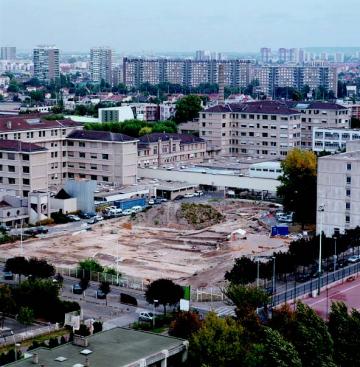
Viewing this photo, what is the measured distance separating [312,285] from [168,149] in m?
15.5

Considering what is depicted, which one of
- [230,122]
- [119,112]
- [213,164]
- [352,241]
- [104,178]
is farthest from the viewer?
[119,112]

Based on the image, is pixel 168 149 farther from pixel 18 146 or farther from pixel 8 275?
pixel 8 275

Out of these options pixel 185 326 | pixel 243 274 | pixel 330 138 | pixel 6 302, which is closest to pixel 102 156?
pixel 330 138

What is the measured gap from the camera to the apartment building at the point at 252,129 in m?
32.4

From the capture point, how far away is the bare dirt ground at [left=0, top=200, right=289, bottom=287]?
55.5ft

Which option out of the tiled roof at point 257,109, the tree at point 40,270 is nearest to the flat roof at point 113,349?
the tree at point 40,270

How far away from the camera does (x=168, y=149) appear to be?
29.9 metres

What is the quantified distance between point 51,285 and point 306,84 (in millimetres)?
58969

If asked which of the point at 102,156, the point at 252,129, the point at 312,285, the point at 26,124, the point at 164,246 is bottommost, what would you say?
the point at 164,246

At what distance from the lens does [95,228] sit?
68.9ft

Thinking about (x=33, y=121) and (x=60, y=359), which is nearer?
(x=60, y=359)

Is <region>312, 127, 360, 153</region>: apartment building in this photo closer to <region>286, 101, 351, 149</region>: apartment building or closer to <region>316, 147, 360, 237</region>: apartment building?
<region>286, 101, 351, 149</region>: apartment building

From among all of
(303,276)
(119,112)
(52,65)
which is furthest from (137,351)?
(52,65)

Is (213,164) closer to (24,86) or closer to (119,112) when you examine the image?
(119,112)
